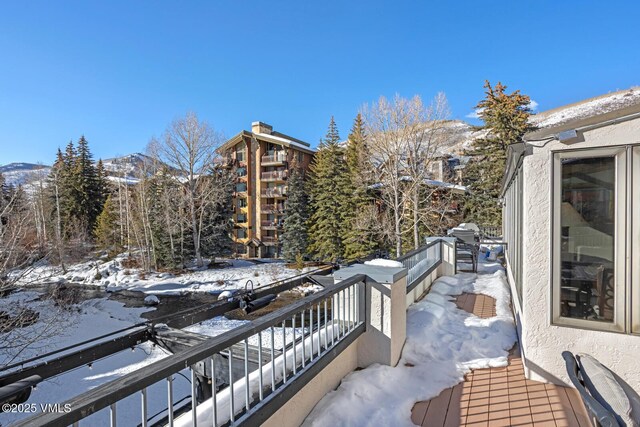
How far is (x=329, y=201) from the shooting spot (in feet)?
79.1

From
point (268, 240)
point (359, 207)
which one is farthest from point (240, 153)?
point (359, 207)

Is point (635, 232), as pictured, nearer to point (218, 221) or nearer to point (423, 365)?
point (423, 365)

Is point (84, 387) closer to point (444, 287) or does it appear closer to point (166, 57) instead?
point (444, 287)

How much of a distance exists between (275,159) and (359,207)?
980cm

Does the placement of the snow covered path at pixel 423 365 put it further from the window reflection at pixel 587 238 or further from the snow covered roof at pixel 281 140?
the snow covered roof at pixel 281 140

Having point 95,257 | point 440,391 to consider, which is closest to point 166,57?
point 440,391

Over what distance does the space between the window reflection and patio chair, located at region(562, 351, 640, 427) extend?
0.47m

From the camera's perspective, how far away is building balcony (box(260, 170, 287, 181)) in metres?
28.3

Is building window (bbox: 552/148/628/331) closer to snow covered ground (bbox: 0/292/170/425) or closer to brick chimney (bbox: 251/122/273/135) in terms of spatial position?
snow covered ground (bbox: 0/292/170/425)

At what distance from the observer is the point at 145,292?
19422 mm

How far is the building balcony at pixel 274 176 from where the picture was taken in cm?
2831

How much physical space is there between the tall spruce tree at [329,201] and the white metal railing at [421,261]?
618 inches

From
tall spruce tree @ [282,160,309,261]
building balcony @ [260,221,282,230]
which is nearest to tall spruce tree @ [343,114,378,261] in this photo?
tall spruce tree @ [282,160,309,261]

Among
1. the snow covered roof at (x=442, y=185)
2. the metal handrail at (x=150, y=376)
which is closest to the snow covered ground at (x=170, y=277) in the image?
the snow covered roof at (x=442, y=185)
